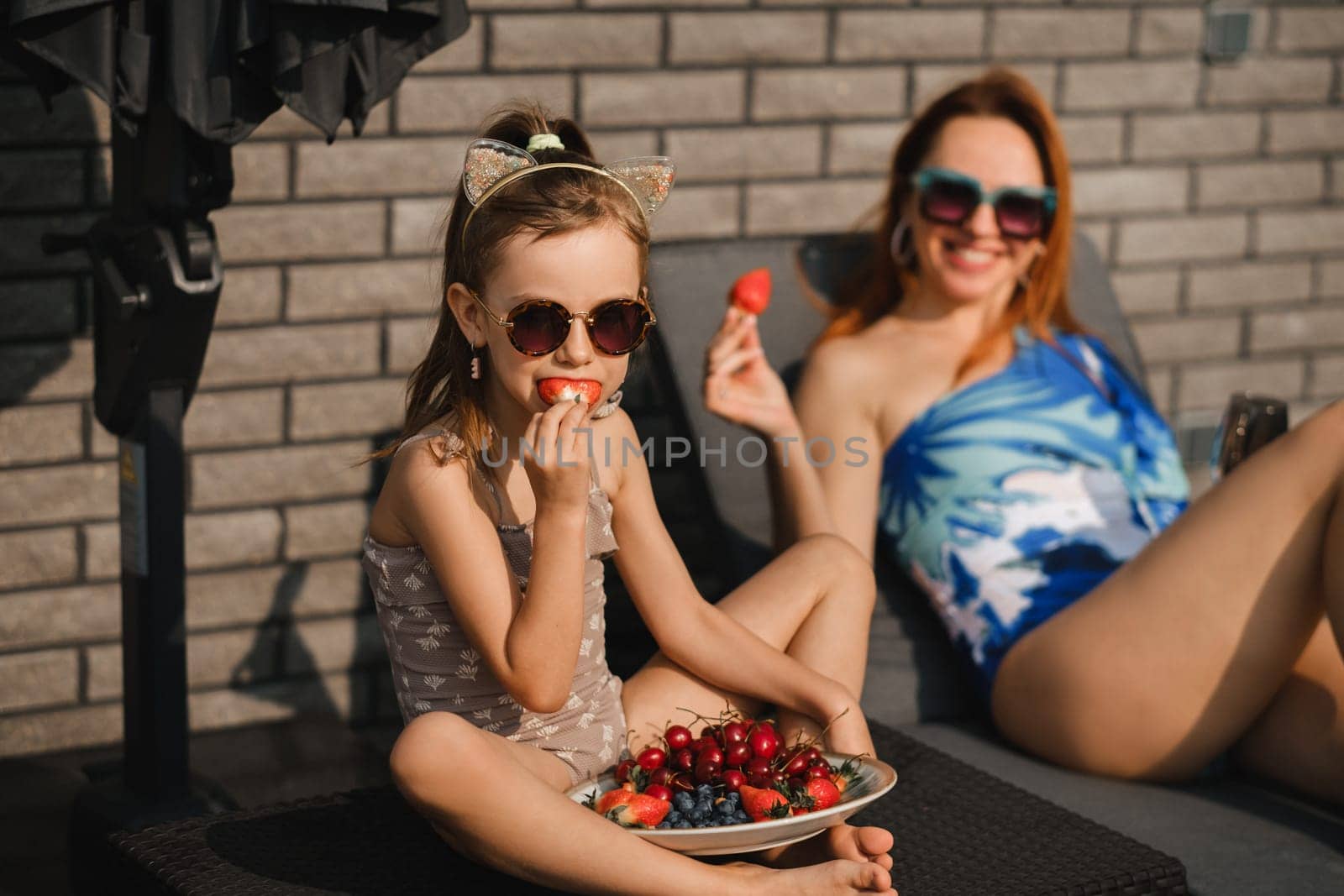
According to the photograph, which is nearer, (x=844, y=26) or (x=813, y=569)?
(x=813, y=569)

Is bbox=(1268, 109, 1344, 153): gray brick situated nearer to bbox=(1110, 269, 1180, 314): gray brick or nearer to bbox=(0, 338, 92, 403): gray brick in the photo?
bbox=(1110, 269, 1180, 314): gray brick

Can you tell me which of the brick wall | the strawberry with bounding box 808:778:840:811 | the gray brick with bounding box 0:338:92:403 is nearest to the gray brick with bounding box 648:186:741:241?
the brick wall

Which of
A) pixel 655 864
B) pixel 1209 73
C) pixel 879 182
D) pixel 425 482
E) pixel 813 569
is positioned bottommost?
pixel 655 864

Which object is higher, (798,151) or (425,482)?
(798,151)

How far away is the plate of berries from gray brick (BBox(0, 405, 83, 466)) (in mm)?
1560

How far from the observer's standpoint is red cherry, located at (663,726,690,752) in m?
2.28

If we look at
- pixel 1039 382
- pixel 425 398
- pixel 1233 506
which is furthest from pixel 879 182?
pixel 425 398

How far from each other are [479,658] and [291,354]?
142 cm

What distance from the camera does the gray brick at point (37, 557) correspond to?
324cm

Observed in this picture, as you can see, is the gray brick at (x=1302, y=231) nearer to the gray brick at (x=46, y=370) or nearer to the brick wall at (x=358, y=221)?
the brick wall at (x=358, y=221)

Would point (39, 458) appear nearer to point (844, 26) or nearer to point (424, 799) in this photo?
point (424, 799)

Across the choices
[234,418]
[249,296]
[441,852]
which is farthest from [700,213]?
[441,852]

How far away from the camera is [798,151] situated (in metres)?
3.90

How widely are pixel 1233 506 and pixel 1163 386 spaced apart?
1845 mm
